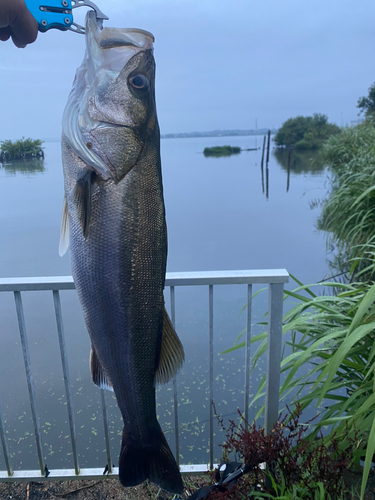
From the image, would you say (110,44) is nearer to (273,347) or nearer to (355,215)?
(273,347)

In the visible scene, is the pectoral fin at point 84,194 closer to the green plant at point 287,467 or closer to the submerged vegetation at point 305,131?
the green plant at point 287,467

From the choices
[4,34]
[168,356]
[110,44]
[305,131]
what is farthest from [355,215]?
[305,131]

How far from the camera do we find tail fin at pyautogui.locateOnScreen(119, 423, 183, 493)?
131cm

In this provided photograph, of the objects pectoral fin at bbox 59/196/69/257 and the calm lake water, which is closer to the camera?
pectoral fin at bbox 59/196/69/257

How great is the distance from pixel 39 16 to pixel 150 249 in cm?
74

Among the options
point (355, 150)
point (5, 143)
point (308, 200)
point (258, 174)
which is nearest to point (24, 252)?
point (5, 143)

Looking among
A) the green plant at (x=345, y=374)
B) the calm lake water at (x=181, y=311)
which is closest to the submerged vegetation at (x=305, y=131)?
the calm lake water at (x=181, y=311)

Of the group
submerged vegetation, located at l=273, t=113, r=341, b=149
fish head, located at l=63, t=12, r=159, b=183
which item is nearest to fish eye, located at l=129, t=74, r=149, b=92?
fish head, located at l=63, t=12, r=159, b=183

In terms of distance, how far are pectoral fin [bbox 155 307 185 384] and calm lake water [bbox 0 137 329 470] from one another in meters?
1.22

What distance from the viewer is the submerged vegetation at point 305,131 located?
44.0m

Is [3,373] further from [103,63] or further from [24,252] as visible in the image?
[24,252]

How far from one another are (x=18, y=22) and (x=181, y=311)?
4.57 meters

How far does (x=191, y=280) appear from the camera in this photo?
1632 millimetres

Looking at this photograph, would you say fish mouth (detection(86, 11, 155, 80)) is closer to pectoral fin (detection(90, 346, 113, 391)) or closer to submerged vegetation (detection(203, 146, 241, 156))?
pectoral fin (detection(90, 346, 113, 391))
